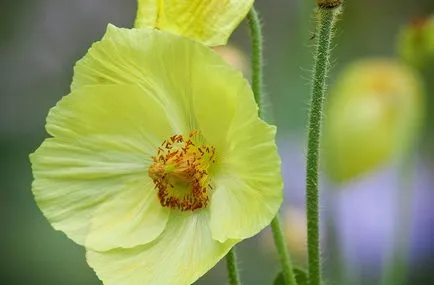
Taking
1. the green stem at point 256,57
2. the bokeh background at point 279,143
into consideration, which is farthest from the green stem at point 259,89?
the bokeh background at point 279,143

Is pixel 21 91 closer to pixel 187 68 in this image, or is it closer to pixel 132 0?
pixel 132 0

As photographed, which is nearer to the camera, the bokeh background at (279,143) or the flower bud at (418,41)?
the flower bud at (418,41)

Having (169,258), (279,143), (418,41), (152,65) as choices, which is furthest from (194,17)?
(279,143)

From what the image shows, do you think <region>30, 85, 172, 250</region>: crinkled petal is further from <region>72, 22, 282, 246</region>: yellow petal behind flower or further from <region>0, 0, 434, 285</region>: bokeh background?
<region>0, 0, 434, 285</region>: bokeh background

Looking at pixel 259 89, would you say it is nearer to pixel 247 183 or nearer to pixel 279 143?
pixel 247 183

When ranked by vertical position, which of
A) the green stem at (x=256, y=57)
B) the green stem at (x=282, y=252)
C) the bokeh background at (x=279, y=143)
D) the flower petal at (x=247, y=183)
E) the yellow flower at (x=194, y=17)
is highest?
the yellow flower at (x=194, y=17)

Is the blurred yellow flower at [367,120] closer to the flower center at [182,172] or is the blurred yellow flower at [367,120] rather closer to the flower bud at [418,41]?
the flower bud at [418,41]

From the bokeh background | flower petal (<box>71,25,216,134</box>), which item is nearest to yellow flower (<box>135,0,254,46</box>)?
flower petal (<box>71,25,216,134</box>)
